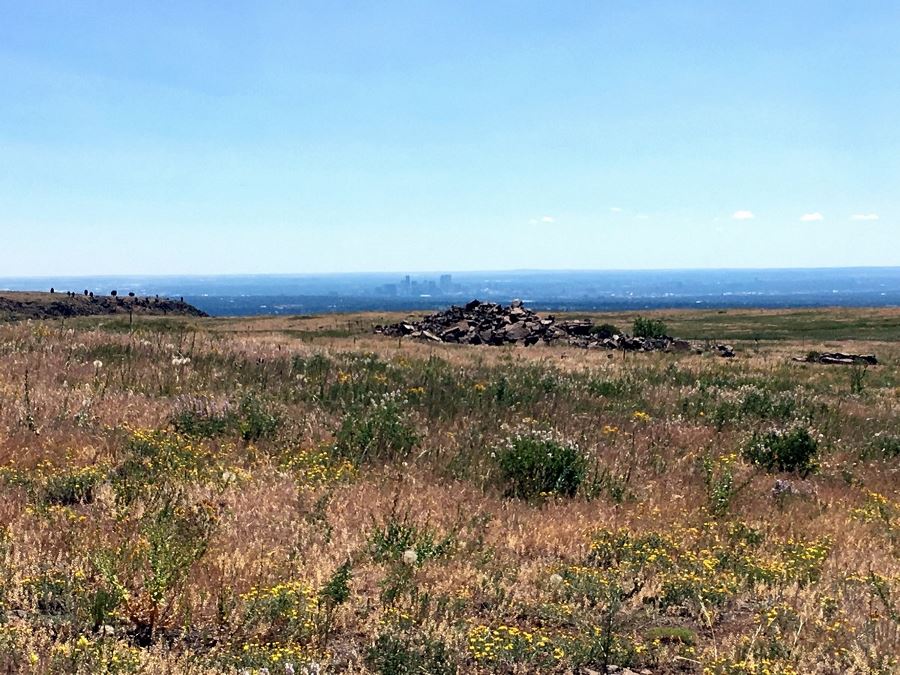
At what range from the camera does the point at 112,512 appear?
254 inches

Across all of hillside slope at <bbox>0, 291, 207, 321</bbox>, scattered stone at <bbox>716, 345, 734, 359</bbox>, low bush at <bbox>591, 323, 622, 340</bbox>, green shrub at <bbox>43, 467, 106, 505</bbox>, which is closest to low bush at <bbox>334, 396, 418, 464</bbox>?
green shrub at <bbox>43, 467, 106, 505</bbox>

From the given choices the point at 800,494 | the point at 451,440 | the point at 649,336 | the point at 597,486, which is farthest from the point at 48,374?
the point at 649,336

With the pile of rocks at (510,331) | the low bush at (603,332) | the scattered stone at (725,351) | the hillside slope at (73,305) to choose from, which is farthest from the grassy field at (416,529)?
the hillside slope at (73,305)

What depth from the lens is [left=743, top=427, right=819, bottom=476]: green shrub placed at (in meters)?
10.8

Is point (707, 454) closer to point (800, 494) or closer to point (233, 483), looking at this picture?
point (800, 494)

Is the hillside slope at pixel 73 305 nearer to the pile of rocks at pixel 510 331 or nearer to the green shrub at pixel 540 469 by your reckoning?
the pile of rocks at pixel 510 331

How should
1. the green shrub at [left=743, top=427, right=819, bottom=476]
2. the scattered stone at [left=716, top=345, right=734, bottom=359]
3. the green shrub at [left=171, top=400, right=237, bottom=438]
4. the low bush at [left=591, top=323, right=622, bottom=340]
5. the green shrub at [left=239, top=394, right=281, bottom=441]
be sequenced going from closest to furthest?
the green shrub at [left=171, top=400, right=237, bottom=438] → the green shrub at [left=239, top=394, right=281, bottom=441] → the green shrub at [left=743, top=427, right=819, bottom=476] → the scattered stone at [left=716, top=345, right=734, bottom=359] → the low bush at [left=591, top=323, right=622, bottom=340]

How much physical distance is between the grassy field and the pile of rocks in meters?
21.7

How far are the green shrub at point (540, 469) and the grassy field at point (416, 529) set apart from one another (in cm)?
4

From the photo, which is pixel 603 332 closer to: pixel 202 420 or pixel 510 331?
pixel 510 331

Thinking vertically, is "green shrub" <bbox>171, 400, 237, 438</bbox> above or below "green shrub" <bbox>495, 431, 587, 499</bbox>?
above

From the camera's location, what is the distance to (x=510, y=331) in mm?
39188

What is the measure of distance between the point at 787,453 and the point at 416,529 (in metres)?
7.00

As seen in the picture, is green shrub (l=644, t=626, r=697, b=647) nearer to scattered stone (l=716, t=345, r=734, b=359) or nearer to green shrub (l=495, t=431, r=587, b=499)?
green shrub (l=495, t=431, r=587, b=499)
